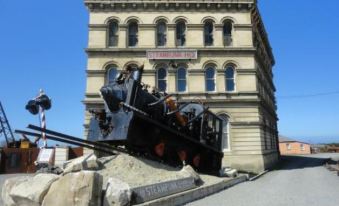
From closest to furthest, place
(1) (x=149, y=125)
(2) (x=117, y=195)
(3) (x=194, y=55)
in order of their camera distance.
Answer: (2) (x=117, y=195), (1) (x=149, y=125), (3) (x=194, y=55)

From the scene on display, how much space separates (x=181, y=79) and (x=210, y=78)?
229 centimetres

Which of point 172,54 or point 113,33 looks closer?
point 172,54

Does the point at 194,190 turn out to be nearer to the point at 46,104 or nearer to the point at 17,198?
the point at 17,198

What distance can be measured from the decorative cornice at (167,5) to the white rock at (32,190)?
2102 cm

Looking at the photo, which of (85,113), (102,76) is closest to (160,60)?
(102,76)

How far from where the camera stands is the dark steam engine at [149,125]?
1186 centimetres

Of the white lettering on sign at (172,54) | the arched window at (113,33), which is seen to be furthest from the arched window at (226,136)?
the arched window at (113,33)

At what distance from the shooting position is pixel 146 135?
1264 centimetres

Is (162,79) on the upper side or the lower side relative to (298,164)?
upper

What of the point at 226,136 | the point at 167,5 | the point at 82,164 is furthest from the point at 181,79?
the point at 82,164

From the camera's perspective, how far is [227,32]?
89.8ft

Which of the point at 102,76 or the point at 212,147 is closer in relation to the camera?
the point at 212,147

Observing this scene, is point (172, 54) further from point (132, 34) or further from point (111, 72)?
point (111, 72)

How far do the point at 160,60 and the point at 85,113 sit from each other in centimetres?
706
